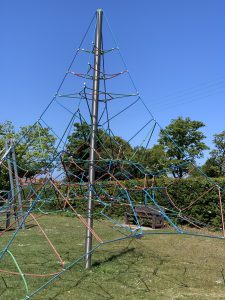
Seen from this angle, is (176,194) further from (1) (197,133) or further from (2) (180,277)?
(1) (197,133)

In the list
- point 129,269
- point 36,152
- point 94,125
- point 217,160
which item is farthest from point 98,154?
point 217,160

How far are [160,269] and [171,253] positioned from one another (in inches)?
59.6

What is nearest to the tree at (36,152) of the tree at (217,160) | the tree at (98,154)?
the tree at (98,154)

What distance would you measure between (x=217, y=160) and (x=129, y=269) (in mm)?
31939

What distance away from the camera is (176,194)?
13.1 m

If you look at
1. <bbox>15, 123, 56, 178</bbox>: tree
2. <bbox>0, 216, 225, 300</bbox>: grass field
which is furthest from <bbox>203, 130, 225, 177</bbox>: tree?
<bbox>0, 216, 225, 300</bbox>: grass field

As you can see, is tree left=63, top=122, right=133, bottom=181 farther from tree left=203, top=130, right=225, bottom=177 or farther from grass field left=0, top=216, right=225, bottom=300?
tree left=203, top=130, right=225, bottom=177

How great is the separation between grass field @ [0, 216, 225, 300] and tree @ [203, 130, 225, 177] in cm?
2671

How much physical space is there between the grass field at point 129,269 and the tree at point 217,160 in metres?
26.7

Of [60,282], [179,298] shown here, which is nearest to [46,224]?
[60,282]

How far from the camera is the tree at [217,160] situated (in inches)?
1399

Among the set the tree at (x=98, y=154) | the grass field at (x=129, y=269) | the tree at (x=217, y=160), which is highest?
the tree at (x=217, y=160)

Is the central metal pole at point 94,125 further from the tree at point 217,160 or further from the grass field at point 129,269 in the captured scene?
the tree at point 217,160

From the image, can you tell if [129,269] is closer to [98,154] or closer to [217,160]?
[98,154]
